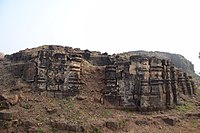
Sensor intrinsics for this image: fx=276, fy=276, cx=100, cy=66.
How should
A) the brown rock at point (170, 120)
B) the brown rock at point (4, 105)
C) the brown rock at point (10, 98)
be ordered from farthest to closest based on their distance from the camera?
the brown rock at point (170, 120), the brown rock at point (10, 98), the brown rock at point (4, 105)

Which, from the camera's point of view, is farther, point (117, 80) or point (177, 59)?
point (177, 59)

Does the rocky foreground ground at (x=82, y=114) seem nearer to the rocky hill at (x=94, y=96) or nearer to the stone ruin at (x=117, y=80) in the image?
the rocky hill at (x=94, y=96)

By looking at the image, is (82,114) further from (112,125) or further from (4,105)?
(4,105)

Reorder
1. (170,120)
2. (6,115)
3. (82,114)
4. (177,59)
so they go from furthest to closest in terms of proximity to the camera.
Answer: (177,59) → (170,120) → (82,114) → (6,115)

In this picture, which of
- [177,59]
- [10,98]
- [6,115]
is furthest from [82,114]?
[177,59]

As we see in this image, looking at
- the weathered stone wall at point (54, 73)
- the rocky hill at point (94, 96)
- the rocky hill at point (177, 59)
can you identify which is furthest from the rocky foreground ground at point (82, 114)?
the rocky hill at point (177, 59)

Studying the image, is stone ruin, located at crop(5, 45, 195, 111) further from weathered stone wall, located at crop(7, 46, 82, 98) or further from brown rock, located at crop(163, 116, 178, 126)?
brown rock, located at crop(163, 116, 178, 126)

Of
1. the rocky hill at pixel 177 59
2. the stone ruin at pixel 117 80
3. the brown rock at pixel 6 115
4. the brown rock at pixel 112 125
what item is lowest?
the brown rock at pixel 112 125

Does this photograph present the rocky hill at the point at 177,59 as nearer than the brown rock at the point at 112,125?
No

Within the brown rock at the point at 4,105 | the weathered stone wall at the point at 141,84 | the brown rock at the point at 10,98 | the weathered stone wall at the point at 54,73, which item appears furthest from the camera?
the weathered stone wall at the point at 141,84

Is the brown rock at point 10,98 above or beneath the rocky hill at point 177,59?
beneath

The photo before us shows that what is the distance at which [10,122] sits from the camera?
12977 millimetres

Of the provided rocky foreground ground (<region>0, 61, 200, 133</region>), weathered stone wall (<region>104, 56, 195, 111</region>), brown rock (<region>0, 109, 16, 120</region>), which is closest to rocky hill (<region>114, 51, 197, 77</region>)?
weathered stone wall (<region>104, 56, 195, 111</region>)

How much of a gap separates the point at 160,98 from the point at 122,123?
3067 mm
